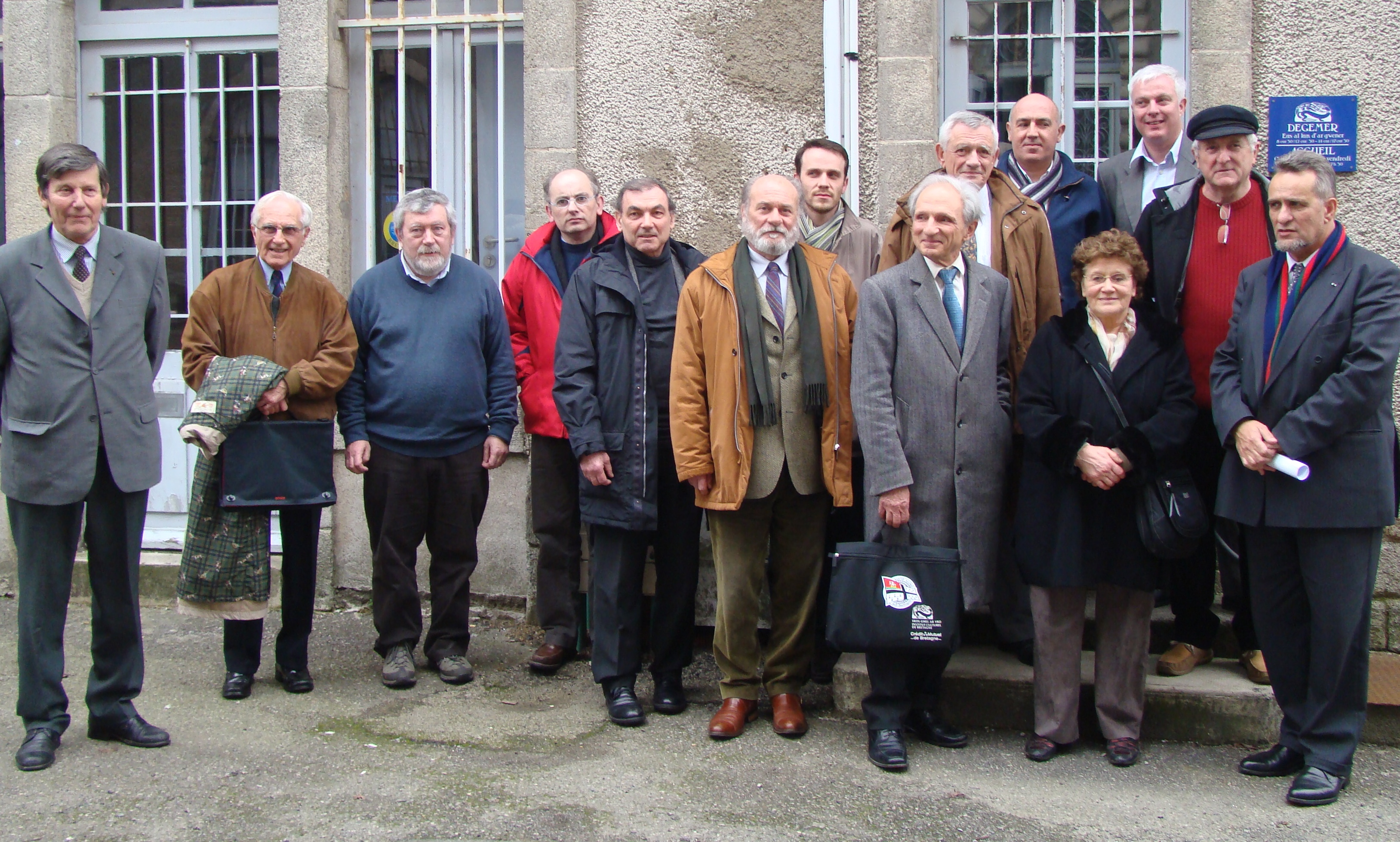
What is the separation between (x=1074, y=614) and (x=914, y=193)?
4.98ft

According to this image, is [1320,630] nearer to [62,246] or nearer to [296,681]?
[296,681]

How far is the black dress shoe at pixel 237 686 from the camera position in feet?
15.5

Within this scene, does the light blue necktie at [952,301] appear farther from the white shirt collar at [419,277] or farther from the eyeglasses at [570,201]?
the white shirt collar at [419,277]

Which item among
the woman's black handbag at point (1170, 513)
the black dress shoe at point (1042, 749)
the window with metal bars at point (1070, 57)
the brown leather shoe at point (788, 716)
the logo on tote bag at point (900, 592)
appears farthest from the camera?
the window with metal bars at point (1070, 57)

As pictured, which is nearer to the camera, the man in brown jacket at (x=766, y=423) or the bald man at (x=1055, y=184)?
the man in brown jacket at (x=766, y=423)

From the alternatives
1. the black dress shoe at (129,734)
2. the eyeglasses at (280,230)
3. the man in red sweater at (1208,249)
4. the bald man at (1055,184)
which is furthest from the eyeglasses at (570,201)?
the black dress shoe at (129,734)

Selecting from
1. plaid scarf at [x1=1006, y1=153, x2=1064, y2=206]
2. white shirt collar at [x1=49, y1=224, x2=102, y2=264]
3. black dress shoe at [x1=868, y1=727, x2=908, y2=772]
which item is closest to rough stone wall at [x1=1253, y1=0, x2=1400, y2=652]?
plaid scarf at [x1=1006, y1=153, x2=1064, y2=206]

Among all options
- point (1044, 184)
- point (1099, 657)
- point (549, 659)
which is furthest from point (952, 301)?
point (549, 659)

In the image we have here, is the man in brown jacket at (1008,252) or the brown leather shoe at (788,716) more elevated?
the man in brown jacket at (1008,252)

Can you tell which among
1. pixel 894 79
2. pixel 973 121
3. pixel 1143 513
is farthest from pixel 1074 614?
pixel 894 79

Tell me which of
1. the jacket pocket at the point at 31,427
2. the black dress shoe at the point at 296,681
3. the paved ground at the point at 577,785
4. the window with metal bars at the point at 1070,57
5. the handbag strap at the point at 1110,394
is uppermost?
the window with metal bars at the point at 1070,57

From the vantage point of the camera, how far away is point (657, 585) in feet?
15.2

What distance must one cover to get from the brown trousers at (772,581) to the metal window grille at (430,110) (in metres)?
2.46

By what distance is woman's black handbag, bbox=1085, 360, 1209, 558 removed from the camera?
3.88 metres
